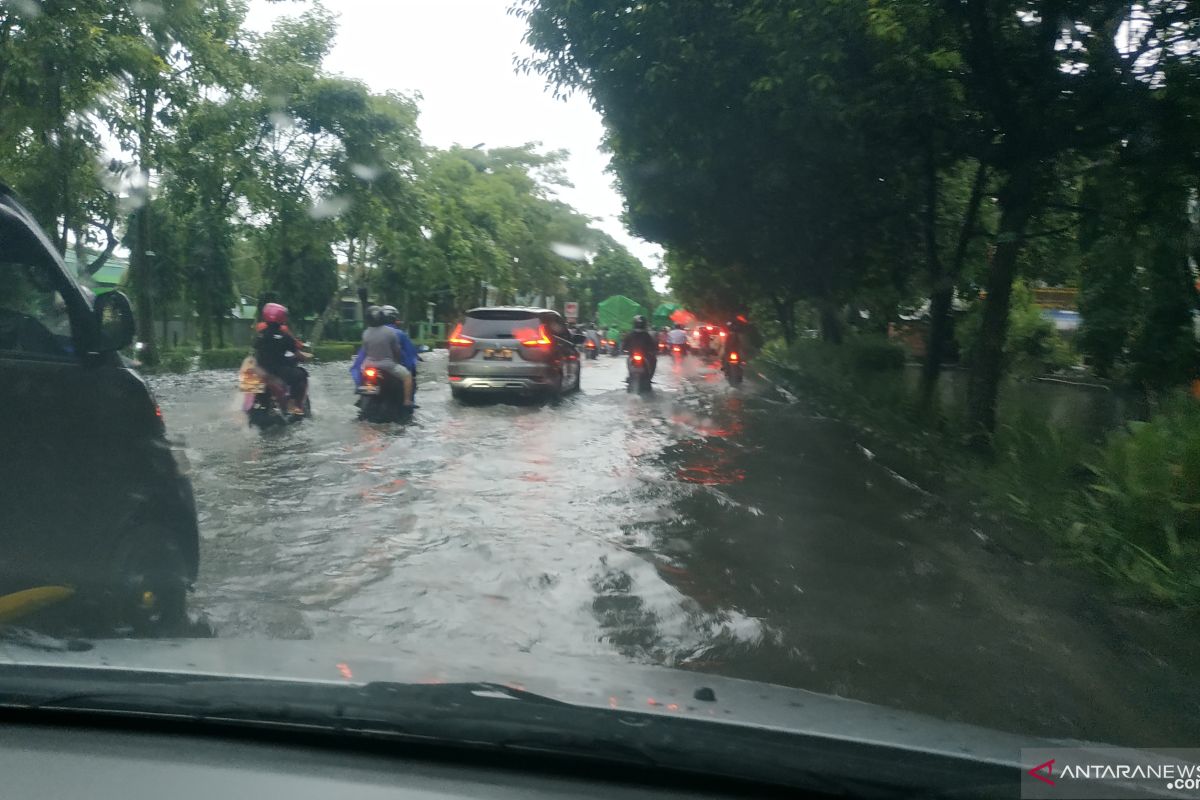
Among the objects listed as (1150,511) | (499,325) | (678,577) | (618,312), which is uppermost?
(618,312)

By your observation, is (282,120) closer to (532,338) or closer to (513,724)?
(532,338)

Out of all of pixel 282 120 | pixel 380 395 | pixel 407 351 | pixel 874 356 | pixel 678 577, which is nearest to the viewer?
pixel 678 577

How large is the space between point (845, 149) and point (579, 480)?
6036 mm

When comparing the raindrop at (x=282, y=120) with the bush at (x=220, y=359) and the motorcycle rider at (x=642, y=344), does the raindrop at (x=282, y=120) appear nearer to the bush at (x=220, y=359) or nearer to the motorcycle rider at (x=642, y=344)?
the bush at (x=220, y=359)

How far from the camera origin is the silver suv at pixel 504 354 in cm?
1905

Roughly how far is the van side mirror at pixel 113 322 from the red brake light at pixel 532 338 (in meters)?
14.2

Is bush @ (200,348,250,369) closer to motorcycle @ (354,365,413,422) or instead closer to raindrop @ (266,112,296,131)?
raindrop @ (266,112,296,131)

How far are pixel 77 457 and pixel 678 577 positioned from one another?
3.70 m

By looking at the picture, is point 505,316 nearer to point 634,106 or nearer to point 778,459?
point 634,106

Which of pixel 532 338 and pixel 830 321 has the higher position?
pixel 830 321

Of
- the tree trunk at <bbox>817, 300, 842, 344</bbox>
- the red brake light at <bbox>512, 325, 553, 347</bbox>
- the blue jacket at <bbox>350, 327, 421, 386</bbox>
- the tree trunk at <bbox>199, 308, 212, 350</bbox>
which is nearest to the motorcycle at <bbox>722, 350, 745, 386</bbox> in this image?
the tree trunk at <bbox>817, 300, 842, 344</bbox>

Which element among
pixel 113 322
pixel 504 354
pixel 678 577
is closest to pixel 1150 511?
pixel 678 577

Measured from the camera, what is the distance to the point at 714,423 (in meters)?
17.7

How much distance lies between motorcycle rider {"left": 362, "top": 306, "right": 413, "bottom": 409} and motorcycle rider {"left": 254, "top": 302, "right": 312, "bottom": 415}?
3.15ft
